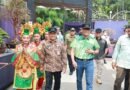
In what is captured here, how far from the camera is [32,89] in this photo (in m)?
7.93

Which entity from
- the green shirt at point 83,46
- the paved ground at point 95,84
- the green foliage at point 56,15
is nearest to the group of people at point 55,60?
the green shirt at point 83,46

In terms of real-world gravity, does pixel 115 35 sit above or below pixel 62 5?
below

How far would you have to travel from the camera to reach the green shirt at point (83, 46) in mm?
8969

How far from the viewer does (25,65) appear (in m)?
7.74

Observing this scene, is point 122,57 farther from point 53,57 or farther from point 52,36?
point 52,36

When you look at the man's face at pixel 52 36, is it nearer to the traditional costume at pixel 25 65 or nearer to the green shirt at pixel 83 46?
the green shirt at pixel 83 46

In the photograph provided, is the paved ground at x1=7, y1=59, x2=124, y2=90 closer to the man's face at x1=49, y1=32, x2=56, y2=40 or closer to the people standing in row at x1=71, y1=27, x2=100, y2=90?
the people standing in row at x1=71, y1=27, x2=100, y2=90

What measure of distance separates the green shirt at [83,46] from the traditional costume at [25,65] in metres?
1.46

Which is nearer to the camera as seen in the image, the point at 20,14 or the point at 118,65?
the point at 118,65

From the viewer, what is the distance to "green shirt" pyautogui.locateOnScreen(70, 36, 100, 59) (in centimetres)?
897

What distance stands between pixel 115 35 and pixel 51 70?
18063 millimetres

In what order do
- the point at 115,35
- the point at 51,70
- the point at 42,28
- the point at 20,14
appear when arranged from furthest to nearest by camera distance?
the point at 115,35
the point at 20,14
the point at 42,28
the point at 51,70

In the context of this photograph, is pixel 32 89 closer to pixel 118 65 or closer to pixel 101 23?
Result: pixel 118 65

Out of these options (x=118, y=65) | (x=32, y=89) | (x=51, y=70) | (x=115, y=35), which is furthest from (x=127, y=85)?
(x=115, y=35)
